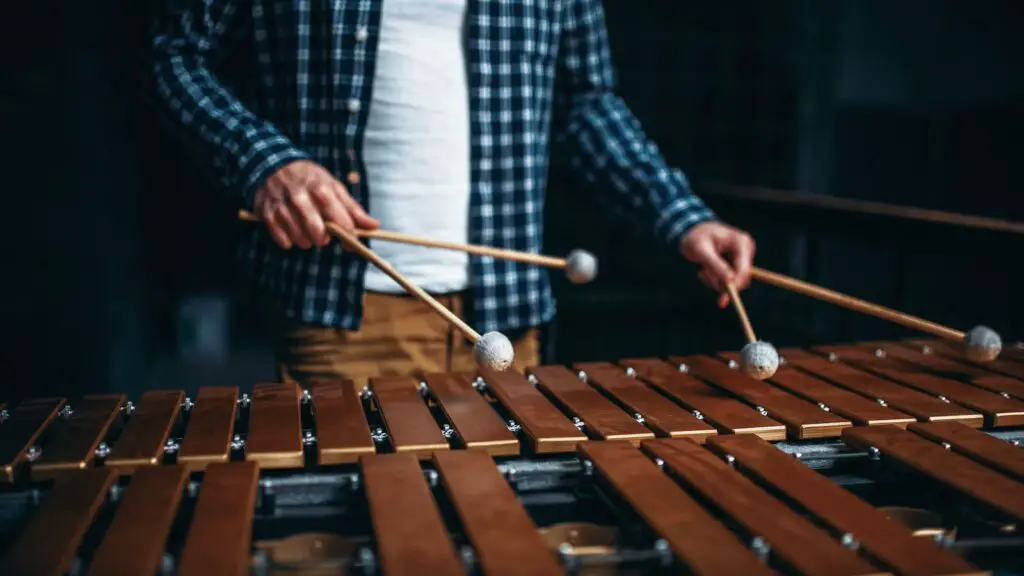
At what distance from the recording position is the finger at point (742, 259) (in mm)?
2088

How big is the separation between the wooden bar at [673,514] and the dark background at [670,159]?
237 centimetres

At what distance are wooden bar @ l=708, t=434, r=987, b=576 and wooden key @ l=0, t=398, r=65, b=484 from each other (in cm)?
96

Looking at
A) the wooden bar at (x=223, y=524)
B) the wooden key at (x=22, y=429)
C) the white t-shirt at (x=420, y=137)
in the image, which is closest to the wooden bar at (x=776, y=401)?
the white t-shirt at (x=420, y=137)

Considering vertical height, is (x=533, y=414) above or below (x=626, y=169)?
below

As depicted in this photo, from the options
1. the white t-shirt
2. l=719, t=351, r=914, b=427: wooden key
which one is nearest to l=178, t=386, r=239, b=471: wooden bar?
the white t-shirt

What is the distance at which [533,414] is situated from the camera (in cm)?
155

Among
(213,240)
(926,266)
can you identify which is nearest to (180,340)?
(213,240)

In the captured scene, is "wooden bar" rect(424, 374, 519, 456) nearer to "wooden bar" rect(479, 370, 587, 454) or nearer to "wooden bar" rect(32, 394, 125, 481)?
"wooden bar" rect(479, 370, 587, 454)

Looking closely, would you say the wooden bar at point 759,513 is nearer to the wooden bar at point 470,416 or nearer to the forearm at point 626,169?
the wooden bar at point 470,416

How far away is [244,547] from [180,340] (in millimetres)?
3739

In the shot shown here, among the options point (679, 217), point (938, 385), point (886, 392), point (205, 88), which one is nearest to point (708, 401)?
point (886, 392)

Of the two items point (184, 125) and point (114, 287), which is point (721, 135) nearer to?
point (114, 287)

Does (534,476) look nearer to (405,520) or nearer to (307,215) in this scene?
(405,520)

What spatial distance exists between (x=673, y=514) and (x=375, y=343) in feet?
3.63
